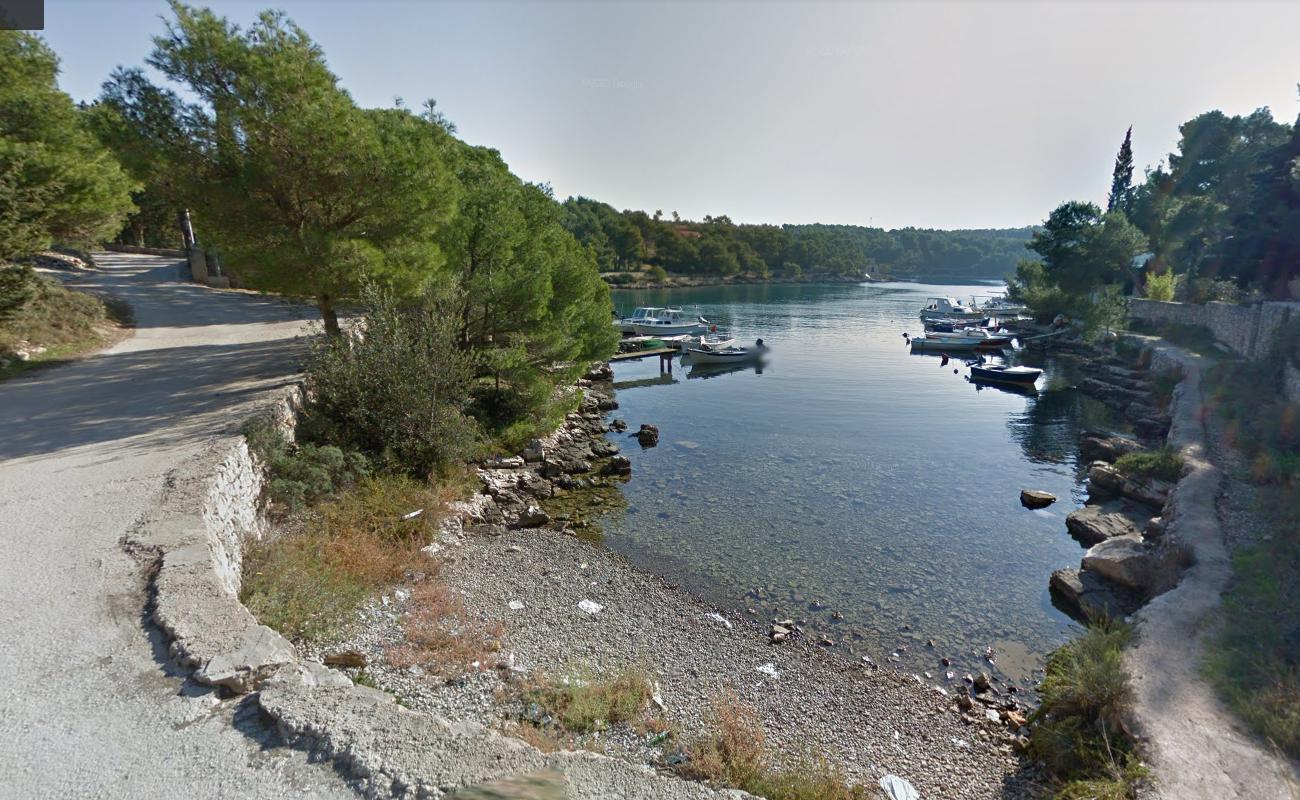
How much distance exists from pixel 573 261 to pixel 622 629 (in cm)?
1277

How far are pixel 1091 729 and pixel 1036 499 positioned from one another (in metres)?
10.8

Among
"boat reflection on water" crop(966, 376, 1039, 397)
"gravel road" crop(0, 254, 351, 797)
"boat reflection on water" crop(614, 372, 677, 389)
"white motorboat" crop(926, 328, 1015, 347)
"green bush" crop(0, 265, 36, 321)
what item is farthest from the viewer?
"white motorboat" crop(926, 328, 1015, 347)

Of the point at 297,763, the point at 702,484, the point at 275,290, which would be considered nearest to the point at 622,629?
the point at 297,763

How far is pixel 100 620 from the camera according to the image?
5.37 m

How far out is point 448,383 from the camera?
12.8 meters

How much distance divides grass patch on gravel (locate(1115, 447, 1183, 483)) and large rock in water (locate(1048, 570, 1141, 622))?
5.59 metres

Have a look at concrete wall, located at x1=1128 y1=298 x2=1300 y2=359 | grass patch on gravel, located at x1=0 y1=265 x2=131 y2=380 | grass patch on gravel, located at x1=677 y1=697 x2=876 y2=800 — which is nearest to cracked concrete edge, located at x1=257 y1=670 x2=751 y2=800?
grass patch on gravel, located at x1=677 y1=697 x2=876 y2=800

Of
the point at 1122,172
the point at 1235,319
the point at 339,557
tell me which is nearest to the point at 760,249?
the point at 1122,172

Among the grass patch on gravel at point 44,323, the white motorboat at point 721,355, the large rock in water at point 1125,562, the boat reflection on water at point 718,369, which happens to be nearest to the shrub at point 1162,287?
the boat reflection on water at point 718,369

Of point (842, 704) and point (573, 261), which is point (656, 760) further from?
A: point (573, 261)

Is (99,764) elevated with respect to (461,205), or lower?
lower

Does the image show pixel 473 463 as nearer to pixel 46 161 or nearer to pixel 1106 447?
pixel 46 161

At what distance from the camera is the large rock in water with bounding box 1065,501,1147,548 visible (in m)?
13.3

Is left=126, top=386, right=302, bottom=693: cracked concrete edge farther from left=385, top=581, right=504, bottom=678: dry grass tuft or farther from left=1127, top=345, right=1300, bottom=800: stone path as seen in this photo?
left=1127, top=345, right=1300, bottom=800: stone path
